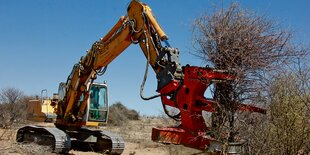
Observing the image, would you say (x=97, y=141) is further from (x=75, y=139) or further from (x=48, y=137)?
(x=48, y=137)

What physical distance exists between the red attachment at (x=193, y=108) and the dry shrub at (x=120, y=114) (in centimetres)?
2845

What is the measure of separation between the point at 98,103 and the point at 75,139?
1654 millimetres

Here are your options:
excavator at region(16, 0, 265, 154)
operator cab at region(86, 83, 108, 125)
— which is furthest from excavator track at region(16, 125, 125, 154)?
operator cab at region(86, 83, 108, 125)

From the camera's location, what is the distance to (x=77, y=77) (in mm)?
14164

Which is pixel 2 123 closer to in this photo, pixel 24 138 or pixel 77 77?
pixel 24 138

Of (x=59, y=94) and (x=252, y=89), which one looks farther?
(x=59, y=94)

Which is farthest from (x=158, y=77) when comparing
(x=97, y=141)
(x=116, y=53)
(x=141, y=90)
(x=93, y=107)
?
(x=97, y=141)

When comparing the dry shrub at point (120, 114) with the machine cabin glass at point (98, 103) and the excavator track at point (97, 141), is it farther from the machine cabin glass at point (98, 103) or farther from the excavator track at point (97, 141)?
the machine cabin glass at point (98, 103)

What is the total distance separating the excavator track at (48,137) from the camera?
13.5 metres

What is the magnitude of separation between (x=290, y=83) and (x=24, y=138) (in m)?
11.9

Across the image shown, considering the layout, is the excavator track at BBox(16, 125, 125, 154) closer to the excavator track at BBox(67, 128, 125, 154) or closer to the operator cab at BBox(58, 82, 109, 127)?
the excavator track at BBox(67, 128, 125, 154)

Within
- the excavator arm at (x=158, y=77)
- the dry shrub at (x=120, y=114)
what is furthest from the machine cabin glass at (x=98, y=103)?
the dry shrub at (x=120, y=114)

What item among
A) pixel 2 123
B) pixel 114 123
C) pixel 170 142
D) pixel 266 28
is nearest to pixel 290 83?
pixel 266 28

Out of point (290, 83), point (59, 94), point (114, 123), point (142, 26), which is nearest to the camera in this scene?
point (290, 83)
